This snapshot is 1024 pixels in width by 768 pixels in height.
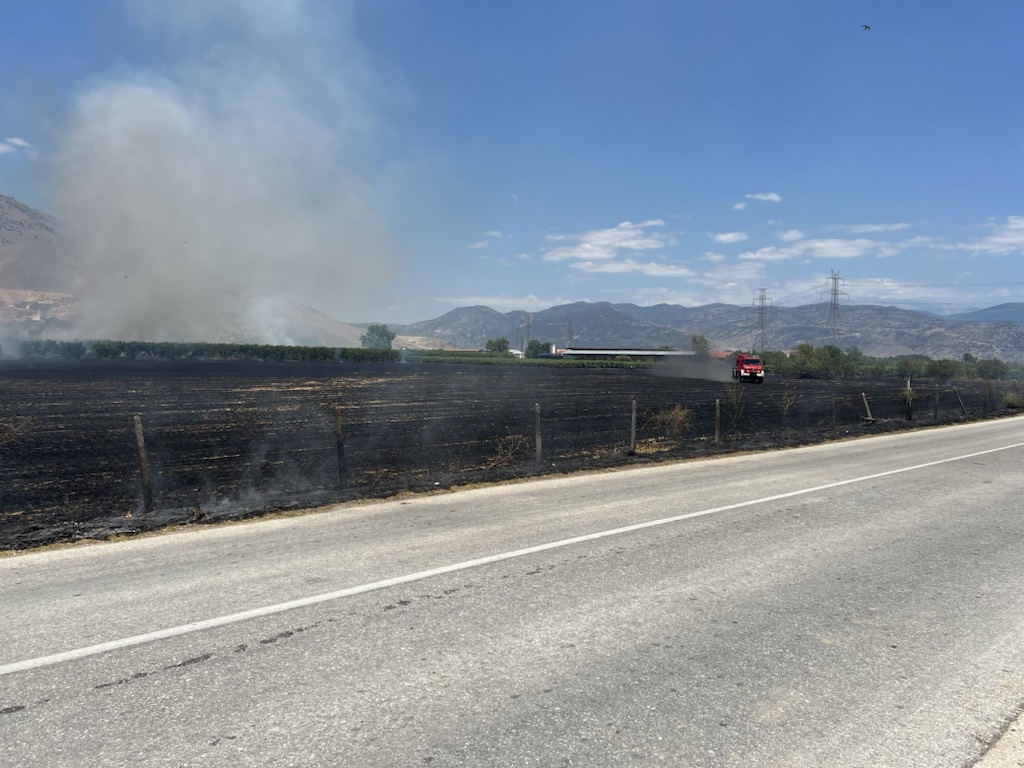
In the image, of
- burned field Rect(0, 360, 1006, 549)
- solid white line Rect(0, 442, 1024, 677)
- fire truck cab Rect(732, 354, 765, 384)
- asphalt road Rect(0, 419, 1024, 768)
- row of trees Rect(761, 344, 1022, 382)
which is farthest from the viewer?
row of trees Rect(761, 344, 1022, 382)

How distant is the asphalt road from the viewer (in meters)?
3.32

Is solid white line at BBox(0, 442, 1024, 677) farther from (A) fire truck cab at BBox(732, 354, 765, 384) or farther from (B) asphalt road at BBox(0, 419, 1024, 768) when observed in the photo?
(A) fire truck cab at BBox(732, 354, 765, 384)

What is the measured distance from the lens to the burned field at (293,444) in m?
9.82

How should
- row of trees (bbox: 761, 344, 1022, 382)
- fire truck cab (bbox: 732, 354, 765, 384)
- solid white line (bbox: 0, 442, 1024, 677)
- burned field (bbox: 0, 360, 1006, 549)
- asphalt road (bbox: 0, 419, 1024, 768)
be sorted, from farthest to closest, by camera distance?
row of trees (bbox: 761, 344, 1022, 382) < fire truck cab (bbox: 732, 354, 765, 384) < burned field (bbox: 0, 360, 1006, 549) < solid white line (bbox: 0, 442, 1024, 677) < asphalt road (bbox: 0, 419, 1024, 768)

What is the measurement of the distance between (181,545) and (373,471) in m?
5.80

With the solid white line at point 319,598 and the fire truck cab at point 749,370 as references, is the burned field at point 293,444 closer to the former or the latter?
the solid white line at point 319,598

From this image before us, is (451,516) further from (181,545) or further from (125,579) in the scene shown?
(125,579)

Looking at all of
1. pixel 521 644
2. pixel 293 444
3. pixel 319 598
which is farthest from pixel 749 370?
pixel 521 644

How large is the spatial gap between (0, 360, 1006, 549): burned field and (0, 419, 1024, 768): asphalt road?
2.41 meters

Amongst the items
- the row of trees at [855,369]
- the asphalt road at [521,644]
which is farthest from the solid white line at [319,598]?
the row of trees at [855,369]

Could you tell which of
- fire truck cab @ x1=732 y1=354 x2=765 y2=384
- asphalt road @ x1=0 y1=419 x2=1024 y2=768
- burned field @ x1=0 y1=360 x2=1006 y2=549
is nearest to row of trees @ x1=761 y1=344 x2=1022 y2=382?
fire truck cab @ x1=732 y1=354 x2=765 y2=384

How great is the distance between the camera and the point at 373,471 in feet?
42.5

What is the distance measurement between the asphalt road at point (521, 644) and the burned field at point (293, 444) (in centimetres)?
241

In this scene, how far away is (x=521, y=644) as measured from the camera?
14.5 feet
